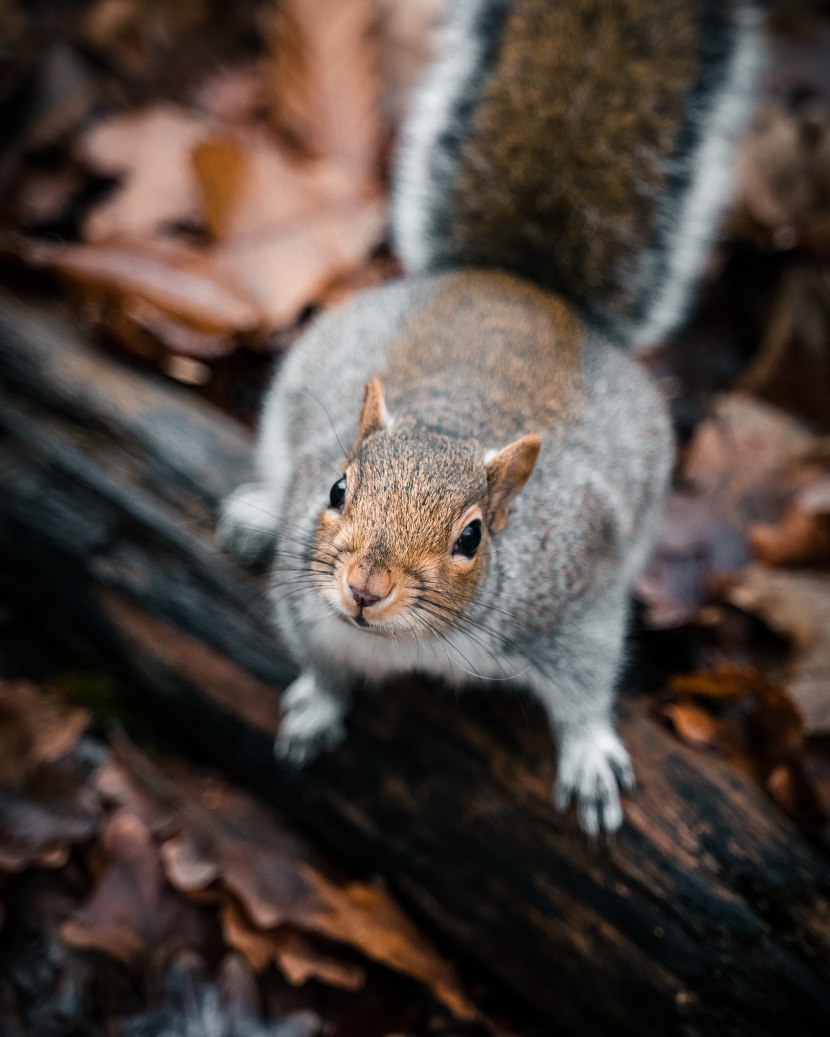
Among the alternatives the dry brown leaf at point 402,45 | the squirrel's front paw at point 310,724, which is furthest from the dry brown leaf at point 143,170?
the squirrel's front paw at point 310,724

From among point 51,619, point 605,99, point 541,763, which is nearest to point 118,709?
point 51,619

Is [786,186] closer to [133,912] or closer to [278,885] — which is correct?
[278,885]

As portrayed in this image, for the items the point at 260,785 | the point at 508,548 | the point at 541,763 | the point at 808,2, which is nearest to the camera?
the point at 508,548

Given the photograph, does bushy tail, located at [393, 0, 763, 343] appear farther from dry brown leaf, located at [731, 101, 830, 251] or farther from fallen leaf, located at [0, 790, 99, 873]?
fallen leaf, located at [0, 790, 99, 873]

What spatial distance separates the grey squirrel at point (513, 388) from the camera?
1733 mm

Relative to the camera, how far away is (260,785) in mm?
2266

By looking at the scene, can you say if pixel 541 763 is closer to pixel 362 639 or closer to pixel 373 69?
pixel 362 639

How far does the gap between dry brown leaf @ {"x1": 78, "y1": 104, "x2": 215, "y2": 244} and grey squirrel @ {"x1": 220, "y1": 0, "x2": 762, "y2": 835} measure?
872 millimetres

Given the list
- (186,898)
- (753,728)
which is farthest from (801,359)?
(186,898)

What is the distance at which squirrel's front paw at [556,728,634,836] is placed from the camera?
1.91m

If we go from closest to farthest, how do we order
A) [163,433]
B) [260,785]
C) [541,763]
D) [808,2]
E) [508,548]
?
[508,548] < [541,763] < [260,785] < [163,433] < [808,2]

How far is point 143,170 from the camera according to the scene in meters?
3.25

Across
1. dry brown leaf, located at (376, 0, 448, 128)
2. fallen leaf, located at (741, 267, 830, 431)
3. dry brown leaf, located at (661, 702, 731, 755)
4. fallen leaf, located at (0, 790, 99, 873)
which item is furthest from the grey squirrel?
dry brown leaf, located at (376, 0, 448, 128)

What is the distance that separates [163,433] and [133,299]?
1.70 ft
